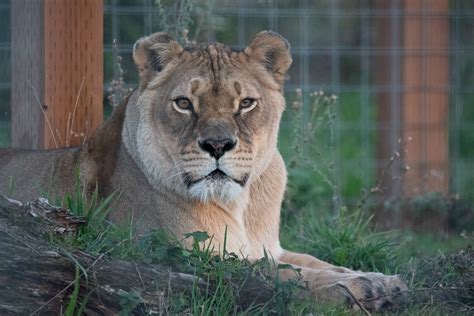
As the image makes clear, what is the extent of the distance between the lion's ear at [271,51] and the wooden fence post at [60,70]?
2.89 ft

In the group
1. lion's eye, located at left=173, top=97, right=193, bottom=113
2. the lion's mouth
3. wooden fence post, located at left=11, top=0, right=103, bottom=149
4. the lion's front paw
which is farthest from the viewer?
wooden fence post, located at left=11, top=0, right=103, bottom=149

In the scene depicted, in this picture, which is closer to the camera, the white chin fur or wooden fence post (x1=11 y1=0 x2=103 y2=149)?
the white chin fur

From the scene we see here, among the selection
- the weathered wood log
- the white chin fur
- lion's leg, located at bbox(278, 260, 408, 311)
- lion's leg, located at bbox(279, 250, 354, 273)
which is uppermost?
the white chin fur

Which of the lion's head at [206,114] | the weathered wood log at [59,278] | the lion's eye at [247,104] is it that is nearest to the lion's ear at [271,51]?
the lion's head at [206,114]

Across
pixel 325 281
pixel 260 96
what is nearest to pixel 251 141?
pixel 260 96

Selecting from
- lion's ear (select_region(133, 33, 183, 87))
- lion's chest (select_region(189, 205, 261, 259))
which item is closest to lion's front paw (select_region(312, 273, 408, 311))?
lion's chest (select_region(189, 205, 261, 259))

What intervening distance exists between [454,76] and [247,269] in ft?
14.0

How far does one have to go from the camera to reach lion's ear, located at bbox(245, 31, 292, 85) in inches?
169

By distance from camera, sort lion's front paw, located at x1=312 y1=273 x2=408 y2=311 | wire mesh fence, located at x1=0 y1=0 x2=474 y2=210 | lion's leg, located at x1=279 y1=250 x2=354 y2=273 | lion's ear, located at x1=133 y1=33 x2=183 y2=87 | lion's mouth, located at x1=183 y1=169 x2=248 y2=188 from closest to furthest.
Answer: lion's front paw, located at x1=312 y1=273 x2=408 y2=311 < lion's mouth, located at x1=183 y1=169 x2=248 y2=188 < lion's ear, located at x1=133 y1=33 x2=183 y2=87 < lion's leg, located at x1=279 y1=250 x2=354 y2=273 < wire mesh fence, located at x1=0 y1=0 x2=474 y2=210

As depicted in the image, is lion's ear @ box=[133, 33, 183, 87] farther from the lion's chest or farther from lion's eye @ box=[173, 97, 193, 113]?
the lion's chest

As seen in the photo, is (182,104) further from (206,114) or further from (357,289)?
(357,289)

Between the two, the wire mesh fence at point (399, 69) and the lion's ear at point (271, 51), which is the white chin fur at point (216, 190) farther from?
the wire mesh fence at point (399, 69)

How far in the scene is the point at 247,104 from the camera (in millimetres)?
4117

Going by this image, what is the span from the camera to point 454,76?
753 cm
